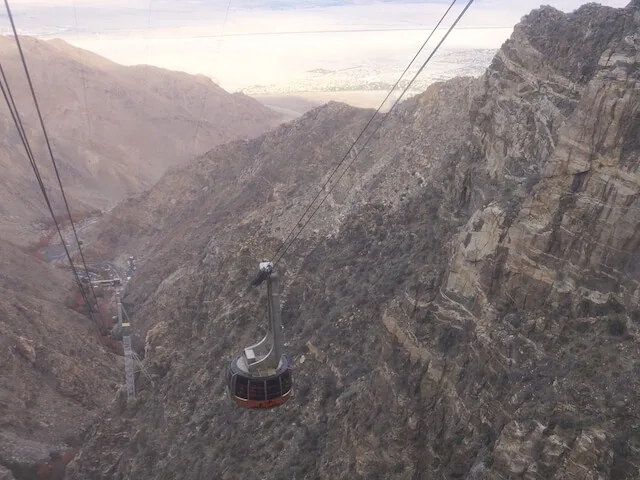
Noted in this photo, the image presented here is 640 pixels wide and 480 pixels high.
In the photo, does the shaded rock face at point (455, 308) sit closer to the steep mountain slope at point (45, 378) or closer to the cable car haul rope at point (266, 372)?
the steep mountain slope at point (45, 378)

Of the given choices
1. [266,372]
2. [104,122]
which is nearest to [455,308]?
[266,372]

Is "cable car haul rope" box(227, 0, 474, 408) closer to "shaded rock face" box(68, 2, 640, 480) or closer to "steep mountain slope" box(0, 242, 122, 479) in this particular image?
"shaded rock face" box(68, 2, 640, 480)

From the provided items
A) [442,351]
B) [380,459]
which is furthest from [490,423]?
[380,459]

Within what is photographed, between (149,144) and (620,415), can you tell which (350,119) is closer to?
(620,415)

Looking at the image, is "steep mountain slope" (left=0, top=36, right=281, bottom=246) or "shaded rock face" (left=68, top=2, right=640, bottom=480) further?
"steep mountain slope" (left=0, top=36, right=281, bottom=246)

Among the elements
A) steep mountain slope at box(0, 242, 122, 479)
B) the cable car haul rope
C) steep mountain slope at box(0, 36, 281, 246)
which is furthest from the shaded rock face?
steep mountain slope at box(0, 36, 281, 246)

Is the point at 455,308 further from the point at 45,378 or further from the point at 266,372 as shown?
the point at 45,378

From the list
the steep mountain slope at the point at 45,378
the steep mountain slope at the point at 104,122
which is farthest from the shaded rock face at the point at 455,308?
the steep mountain slope at the point at 104,122
